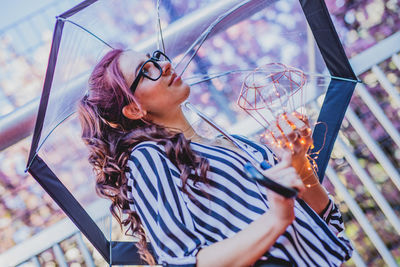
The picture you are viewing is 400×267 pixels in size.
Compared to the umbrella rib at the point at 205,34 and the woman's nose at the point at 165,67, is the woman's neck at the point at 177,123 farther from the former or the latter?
the umbrella rib at the point at 205,34

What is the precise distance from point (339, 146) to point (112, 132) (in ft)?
5.00

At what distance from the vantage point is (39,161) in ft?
4.95

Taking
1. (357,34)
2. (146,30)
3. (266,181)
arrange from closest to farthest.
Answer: (266,181)
(146,30)
(357,34)

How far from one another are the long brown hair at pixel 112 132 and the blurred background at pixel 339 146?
0.51 feet

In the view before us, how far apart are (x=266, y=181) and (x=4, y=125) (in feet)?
4.72

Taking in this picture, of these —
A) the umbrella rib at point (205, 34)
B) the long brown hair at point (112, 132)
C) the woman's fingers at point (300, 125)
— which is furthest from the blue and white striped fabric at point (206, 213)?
the umbrella rib at point (205, 34)

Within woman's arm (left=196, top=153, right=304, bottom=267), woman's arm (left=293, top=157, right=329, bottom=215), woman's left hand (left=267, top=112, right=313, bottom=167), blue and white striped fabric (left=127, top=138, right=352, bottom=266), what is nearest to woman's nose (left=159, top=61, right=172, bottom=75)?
blue and white striped fabric (left=127, top=138, right=352, bottom=266)

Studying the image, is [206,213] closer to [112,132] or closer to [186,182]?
[186,182]

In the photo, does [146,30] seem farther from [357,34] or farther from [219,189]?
[357,34]

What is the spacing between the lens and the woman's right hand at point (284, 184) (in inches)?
35.8

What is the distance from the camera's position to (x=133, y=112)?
4.66 feet

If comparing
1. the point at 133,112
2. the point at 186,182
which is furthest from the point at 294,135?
the point at 133,112

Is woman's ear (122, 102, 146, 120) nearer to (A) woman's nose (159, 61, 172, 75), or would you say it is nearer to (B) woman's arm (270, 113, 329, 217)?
(A) woman's nose (159, 61, 172, 75)

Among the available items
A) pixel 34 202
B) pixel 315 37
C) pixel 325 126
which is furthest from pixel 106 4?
pixel 34 202
